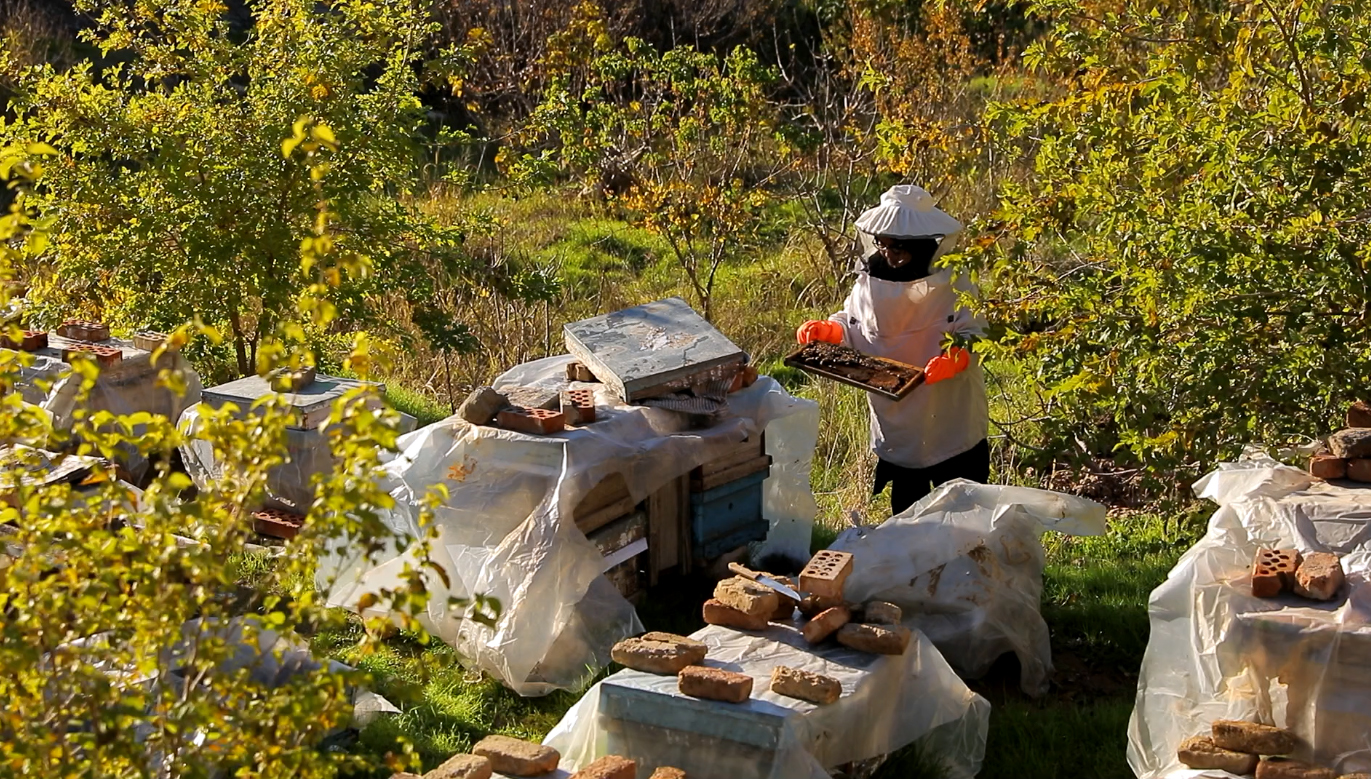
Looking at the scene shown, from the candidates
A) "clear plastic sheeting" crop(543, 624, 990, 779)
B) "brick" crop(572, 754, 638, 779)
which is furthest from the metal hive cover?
"brick" crop(572, 754, 638, 779)

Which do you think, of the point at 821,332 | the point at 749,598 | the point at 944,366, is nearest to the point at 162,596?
the point at 749,598

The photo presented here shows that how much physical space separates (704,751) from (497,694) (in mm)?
Result: 1410

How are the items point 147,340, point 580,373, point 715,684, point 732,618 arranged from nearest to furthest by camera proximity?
point 715,684
point 732,618
point 580,373
point 147,340

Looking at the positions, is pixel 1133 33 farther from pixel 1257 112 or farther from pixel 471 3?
pixel 471 3

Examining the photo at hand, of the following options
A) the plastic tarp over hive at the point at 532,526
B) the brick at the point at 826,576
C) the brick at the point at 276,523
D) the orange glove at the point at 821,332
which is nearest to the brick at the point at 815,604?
the brick at the point at 826,576

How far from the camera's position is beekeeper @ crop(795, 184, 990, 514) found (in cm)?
659

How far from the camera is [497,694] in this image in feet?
18.2

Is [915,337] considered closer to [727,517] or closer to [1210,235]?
[727,517]

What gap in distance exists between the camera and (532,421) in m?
5.76

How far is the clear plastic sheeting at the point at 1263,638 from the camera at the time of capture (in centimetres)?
407

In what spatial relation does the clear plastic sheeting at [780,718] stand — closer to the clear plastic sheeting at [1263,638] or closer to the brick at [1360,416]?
the clear plastic sheeting at [1263,638]

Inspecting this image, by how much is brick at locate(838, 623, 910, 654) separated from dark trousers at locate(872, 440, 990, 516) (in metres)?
2.33

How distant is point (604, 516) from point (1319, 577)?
8.64 feet

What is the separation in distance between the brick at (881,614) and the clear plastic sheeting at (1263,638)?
78 cm
